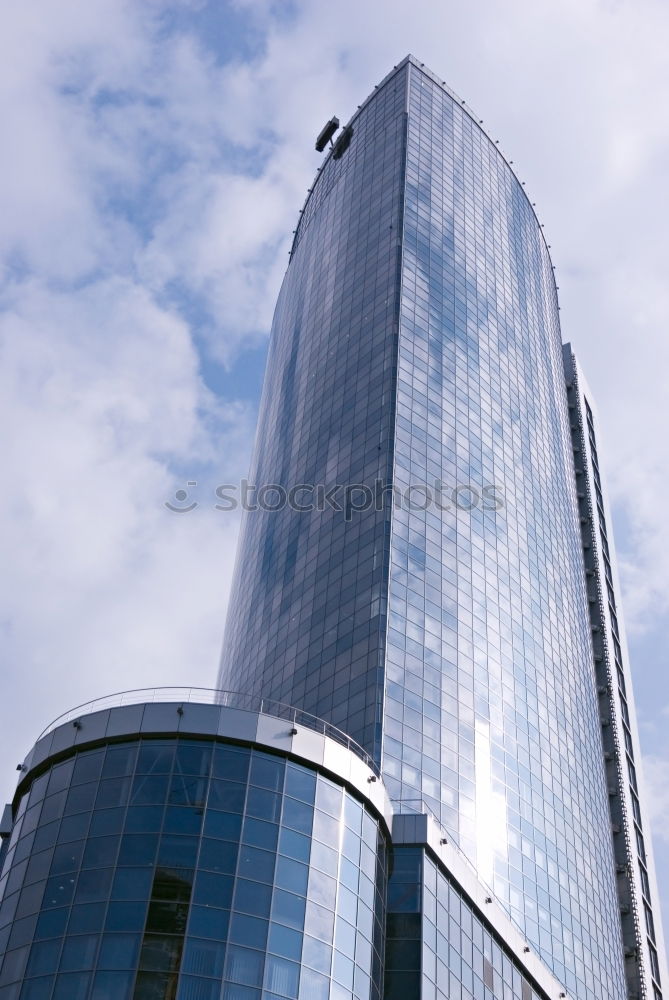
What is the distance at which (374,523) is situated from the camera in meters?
102

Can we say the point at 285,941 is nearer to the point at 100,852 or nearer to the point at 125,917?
the point at 125,917

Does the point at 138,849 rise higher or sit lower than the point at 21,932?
higher

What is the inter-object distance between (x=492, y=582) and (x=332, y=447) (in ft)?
70.4

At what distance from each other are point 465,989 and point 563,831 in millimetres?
34709

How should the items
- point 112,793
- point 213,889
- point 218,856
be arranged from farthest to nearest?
point 112,793, point 218,856, point 213,889

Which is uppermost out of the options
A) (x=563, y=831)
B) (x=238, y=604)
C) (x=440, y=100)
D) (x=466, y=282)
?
(x=440, y=100)

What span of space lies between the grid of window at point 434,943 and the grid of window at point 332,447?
14764 mm

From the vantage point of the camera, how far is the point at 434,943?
67.6 metres

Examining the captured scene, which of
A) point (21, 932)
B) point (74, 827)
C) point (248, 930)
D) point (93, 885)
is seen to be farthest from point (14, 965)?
point (248, 930)

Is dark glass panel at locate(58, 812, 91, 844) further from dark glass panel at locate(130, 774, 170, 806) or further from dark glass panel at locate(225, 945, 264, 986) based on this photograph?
dark glass panel at locate(225, 945, 264, 986)

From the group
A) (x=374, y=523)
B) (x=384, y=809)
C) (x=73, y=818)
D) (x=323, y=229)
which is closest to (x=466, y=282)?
(x=323, y=229)

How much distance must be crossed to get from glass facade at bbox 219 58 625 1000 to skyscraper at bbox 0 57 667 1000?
373 mm

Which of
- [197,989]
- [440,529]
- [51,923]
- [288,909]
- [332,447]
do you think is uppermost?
[332,447]

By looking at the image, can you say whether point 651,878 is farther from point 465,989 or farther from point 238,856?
point 238,856
